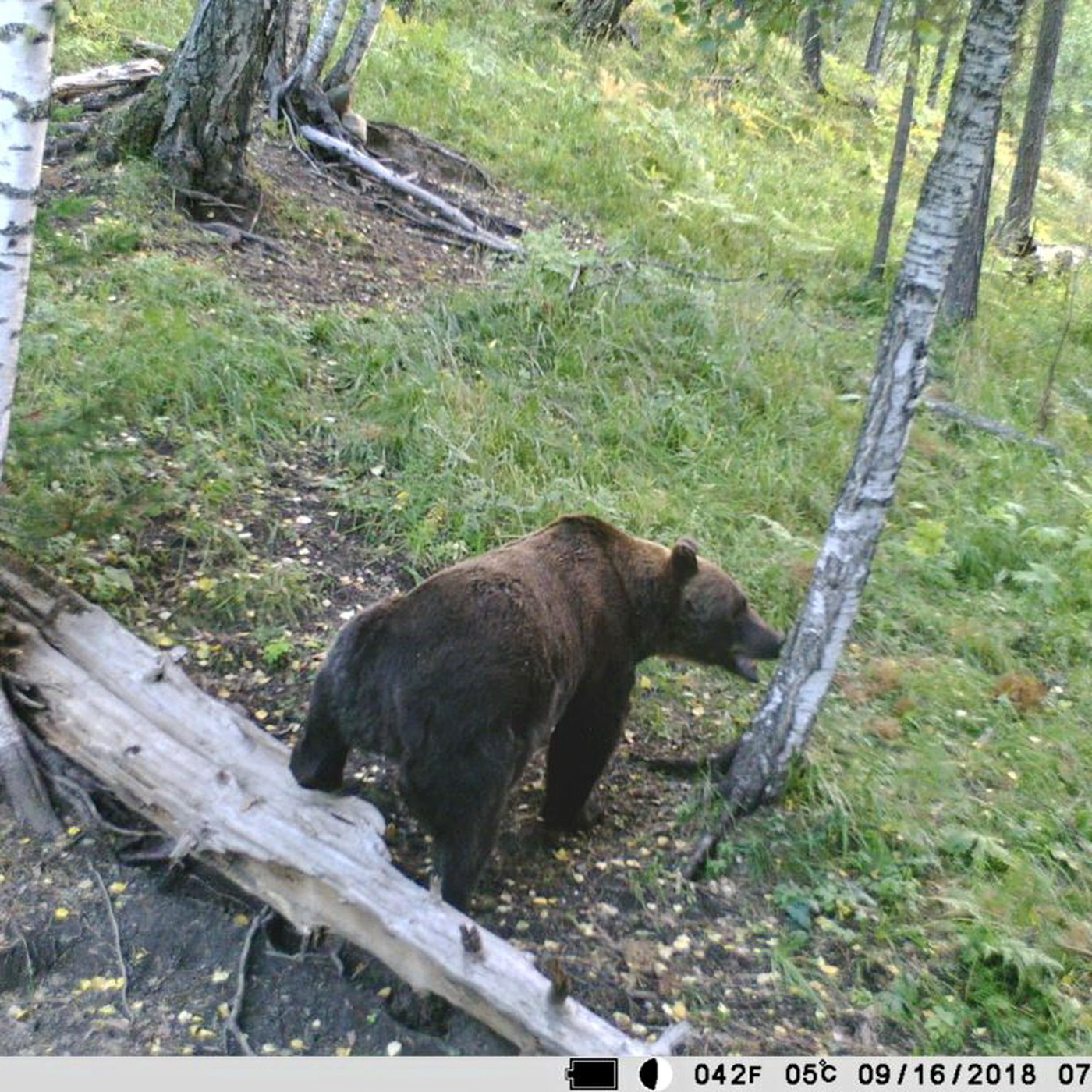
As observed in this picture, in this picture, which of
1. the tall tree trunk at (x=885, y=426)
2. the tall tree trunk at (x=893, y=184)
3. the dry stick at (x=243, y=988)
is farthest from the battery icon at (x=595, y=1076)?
the tall tree trunk at (x=893, y=184)

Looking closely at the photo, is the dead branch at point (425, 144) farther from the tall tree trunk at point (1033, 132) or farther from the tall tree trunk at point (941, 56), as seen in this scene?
the tall tree trunk at point (1033, 132)

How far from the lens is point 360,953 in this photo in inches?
172

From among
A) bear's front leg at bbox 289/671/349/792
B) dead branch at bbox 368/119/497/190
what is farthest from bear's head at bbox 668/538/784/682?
dead branch at bbox 368/119/497/190

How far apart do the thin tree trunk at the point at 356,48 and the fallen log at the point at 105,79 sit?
1705 mm

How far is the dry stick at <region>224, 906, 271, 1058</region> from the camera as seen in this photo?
159 inches

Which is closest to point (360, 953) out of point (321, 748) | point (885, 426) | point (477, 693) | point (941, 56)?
point (321, 748)

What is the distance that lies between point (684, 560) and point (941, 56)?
14.4 m

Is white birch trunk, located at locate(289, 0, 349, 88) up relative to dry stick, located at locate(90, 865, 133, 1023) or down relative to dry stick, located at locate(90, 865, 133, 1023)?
up

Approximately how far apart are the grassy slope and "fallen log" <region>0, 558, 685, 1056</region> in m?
0.75

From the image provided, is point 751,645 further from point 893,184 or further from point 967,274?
point 893,184

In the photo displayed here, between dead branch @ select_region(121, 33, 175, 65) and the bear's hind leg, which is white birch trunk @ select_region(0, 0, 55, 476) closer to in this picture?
the bear's hind leg

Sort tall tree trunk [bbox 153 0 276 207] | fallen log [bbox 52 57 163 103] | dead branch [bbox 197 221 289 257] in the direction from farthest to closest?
1. fallen log [bbox 52 57 163 103]
2. dead branch [bbox 197 221 289 257]
3. tall tree trunk [bbox 153 0 276 207]

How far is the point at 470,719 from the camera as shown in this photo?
4.42m

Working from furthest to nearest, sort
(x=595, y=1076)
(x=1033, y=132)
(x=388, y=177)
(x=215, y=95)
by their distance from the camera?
1. (x=1033, y=132)
2. (x=388, y=177)
3. (x=215, y=95)
4. (x=595, y=1076)
